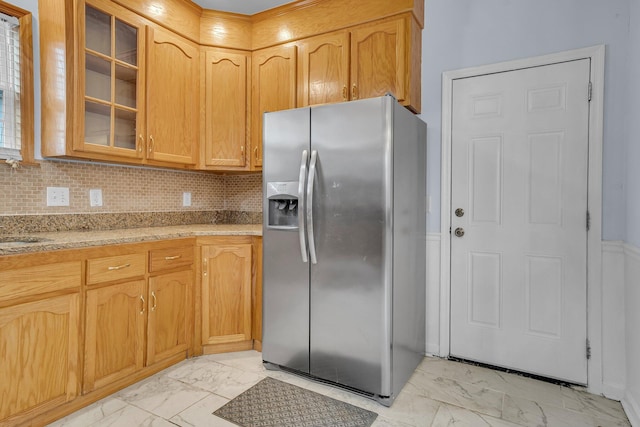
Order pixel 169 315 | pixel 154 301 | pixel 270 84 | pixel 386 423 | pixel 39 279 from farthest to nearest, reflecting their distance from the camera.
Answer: pixel 270 84 → pixel 169 315 → pixel 154 301 → pixel 386 423 → pixel 39 279

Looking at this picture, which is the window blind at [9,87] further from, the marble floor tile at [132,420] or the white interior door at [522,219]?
the white interior door at [522,219]

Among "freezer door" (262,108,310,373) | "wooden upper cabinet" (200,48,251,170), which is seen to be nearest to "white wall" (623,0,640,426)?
"freezer door" (262,108,310,373)

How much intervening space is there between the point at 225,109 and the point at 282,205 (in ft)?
3.61

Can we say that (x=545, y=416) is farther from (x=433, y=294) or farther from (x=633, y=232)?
(x=633, y=232)

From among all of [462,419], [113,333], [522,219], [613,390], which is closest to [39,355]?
[113,333]

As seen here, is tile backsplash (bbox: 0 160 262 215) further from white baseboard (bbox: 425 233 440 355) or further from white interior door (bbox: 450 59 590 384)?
white interior door (bbox: 450 59 590 384)

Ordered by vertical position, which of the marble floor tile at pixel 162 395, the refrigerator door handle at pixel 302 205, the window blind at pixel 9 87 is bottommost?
the marble floor tile at pixel 162 395

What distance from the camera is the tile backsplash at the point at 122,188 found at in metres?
2.08

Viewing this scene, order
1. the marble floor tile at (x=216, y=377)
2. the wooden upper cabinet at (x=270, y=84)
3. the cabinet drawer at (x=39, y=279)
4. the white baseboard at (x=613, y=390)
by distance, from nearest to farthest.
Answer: the cabinet drawer at (x=39, y=279) < the white baseboard at (x=613, y=390) < the marble floor tile at (x=216, y=377) < the wooden upper cabinet at (x=270, y=84)

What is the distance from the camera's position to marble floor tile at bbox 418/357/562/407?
2072mm

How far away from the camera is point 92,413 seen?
1.86m

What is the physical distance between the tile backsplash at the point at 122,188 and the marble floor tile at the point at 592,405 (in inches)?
101

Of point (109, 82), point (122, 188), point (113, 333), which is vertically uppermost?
point (109, 82)

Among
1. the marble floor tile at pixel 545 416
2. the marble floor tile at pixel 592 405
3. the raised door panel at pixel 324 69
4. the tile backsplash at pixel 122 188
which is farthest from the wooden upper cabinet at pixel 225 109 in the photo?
the marble floor tile at pixel 592 405
